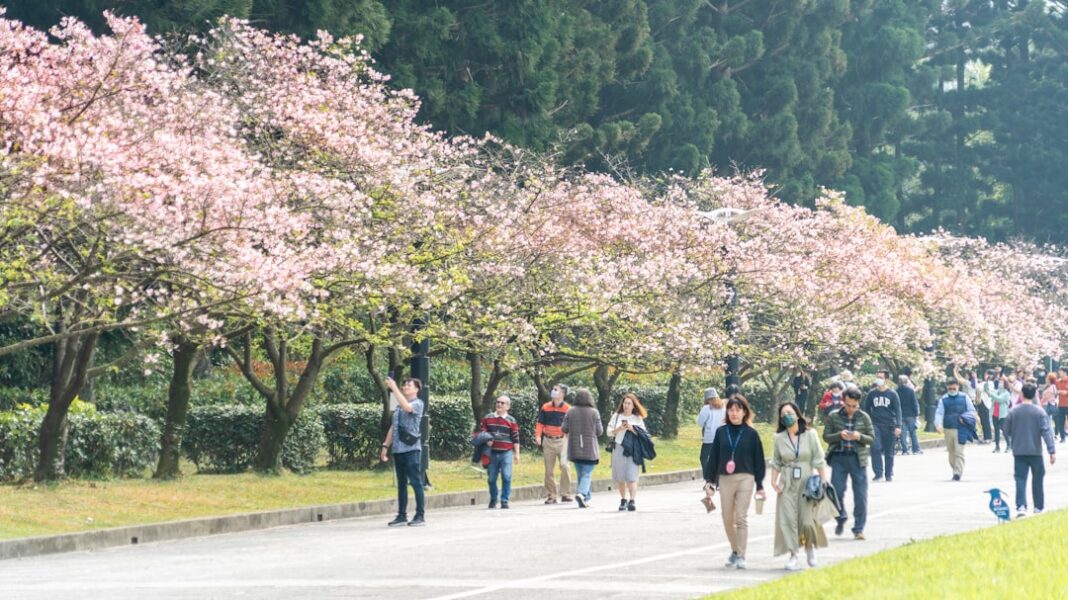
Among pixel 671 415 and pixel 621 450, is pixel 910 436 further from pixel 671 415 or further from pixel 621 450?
pixel 621 450

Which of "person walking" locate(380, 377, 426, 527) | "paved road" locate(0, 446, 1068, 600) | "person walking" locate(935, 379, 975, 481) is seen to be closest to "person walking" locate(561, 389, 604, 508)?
"paved road" locate(0, 446, 1068, 600)

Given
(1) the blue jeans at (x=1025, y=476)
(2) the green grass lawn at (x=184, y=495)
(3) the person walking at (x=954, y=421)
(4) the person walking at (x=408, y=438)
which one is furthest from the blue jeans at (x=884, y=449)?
(4) the person walking at (x=408, y=438)

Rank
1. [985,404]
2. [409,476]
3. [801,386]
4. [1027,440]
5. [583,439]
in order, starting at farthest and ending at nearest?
1. [801,386]
2. [985,404]
3. [583,439]
4. [409,476]
5. [1027,440]

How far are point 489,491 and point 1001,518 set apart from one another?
8.95 metres

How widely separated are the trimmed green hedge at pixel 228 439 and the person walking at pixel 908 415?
548 inches

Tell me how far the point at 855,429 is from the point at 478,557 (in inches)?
195

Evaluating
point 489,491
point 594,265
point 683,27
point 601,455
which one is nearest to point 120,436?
point 489,491

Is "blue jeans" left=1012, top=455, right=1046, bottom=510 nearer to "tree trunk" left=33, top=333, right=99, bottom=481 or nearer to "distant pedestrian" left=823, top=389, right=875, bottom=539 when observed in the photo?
"distant pedestrian" left=823, top=389, right=875, bottom=539

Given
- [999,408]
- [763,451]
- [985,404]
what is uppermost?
[985,404]

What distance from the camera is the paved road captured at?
12.8m

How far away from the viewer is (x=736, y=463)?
1484 centimetres

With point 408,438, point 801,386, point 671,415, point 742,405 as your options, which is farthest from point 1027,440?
point 801,386

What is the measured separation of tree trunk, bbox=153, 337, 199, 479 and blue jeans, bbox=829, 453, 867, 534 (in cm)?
1028

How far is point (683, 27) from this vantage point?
201 feet
